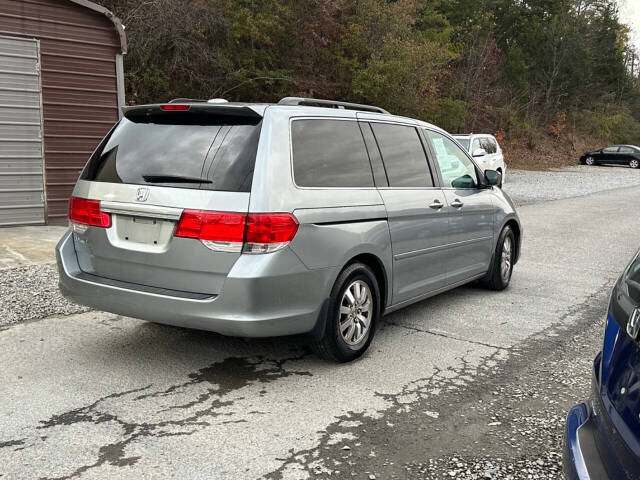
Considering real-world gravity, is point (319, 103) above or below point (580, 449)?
above

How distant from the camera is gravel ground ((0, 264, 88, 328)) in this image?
18.5 ft

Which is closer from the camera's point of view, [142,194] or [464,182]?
[142,194]

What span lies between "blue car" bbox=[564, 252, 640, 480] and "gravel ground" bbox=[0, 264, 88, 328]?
471 centimetres

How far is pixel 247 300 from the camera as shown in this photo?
3.78 m

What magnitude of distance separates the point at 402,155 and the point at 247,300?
212 cm

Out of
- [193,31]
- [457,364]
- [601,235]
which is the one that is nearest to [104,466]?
[457,364]

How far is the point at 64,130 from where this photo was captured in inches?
422

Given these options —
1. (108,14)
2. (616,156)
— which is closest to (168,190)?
(108,14)

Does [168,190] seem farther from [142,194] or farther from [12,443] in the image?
[12,443]

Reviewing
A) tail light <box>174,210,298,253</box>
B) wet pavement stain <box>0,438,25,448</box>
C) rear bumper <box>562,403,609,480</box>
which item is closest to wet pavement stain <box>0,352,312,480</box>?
wet pavement stain <box>0,438,25,448</box>

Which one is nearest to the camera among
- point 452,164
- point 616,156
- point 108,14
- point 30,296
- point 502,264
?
point 452,164

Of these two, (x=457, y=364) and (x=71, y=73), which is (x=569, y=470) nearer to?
(x=457, y=364)

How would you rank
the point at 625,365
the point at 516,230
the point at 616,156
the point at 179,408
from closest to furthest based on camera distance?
the point at 625,365 < the point at 179,408 < the point at 516,230 < the point at 616,156

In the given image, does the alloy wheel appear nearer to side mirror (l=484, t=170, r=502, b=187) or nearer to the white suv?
side mirror (l=484, t=170, r=502, b=187)
